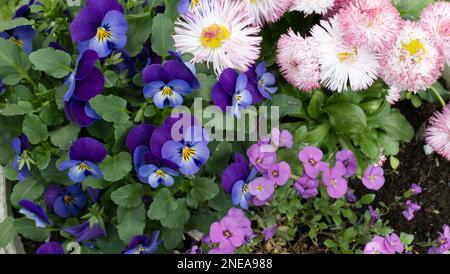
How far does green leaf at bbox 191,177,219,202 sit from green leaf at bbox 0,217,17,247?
1.41 feet

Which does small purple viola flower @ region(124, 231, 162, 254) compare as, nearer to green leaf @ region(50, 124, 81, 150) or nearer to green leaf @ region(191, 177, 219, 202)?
green leaf @ region(191, 177, 219, 202)

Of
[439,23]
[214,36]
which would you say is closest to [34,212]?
[214,36]

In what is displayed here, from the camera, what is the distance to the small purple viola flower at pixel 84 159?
40.0 inches

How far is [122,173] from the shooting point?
41.0 inches

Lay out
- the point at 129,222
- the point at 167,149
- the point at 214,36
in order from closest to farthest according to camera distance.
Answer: the point at 167,149 < the point at 129,222 < the point at 214,36

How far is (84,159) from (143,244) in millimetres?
249

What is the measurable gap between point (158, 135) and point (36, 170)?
0.37 metres

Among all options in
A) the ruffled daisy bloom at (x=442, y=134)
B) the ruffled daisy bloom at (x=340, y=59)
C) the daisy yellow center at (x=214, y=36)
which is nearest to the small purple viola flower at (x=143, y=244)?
the daisy yellow center at (x=214, y=36)

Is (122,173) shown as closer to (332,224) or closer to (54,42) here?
(54,42)

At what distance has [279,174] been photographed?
116 centimetres

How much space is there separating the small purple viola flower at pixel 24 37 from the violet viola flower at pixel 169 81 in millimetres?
323

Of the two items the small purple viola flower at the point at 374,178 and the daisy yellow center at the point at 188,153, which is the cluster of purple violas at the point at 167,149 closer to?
the daisy yellow center at the point at 188,153

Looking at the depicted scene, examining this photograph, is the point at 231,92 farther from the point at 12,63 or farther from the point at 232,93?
the point at 12,63

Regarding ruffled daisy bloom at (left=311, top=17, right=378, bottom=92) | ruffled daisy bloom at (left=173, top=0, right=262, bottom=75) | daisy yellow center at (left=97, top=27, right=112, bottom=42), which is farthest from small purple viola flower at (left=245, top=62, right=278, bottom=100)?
daisy yellow center at (left=97, top=27, right=112, bottom=42)
